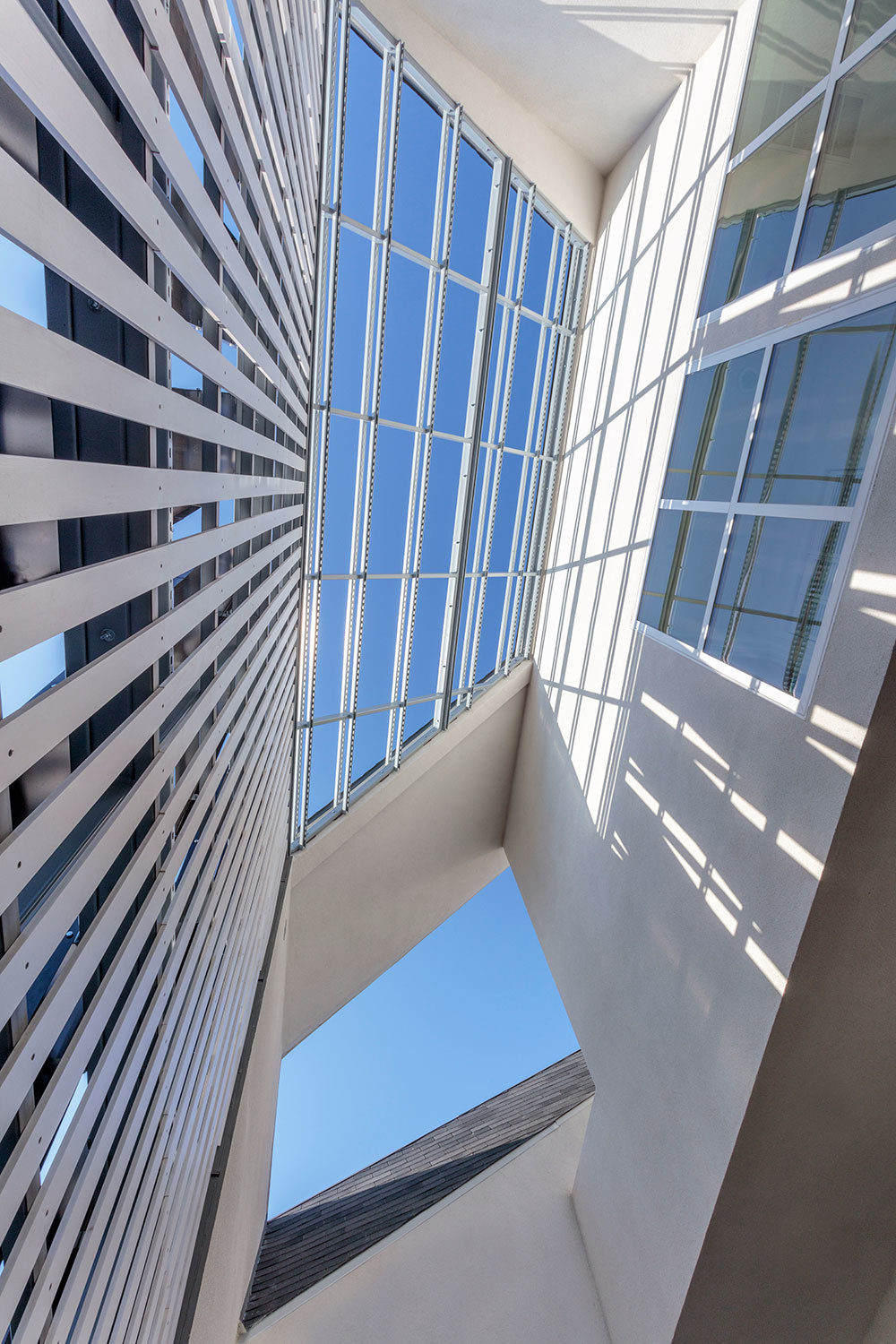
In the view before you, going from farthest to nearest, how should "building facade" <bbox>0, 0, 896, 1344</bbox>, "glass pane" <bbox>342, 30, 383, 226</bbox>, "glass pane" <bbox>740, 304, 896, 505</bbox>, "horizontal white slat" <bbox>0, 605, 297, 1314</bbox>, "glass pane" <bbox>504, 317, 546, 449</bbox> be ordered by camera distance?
"glass pane" <bbox>504, 317, 546, 449</bbox> < "glass pane" <bbox>342, 30, 383, 226</bbox> < "glass pane" <bbox>740, 304, 896, 505</bbox> < "building facade" <bbox>0, 0, 896, 1344</bbox> < "horizontal white slat" <bbox>0, 605, 297, 1314</bbox>

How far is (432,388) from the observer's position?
10938 millimetres

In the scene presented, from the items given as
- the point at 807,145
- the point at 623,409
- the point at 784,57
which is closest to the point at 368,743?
the point at 623,409

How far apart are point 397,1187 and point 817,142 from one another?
47.0 ft

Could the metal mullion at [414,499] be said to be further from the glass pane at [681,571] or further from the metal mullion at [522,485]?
the glass pane at [681,571]

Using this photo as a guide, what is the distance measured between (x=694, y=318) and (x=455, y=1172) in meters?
12.3

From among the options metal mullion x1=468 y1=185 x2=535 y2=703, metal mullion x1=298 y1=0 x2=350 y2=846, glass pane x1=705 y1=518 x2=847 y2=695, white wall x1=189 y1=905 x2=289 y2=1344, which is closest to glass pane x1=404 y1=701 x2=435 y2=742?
metal mullion x1=468 y1=185 x2=535 y2=703

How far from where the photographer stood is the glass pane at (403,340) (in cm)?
994

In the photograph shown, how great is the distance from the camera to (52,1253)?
191 cm

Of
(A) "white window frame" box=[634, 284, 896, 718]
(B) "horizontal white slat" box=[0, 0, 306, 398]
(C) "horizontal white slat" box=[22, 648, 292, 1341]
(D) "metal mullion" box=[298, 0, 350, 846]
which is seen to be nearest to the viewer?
(B) "horizontal white slat" box=[0, 0, 306, 398]

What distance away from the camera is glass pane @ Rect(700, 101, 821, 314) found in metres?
6.26

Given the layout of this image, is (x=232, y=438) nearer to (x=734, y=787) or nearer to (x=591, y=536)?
(x=734, y=787)

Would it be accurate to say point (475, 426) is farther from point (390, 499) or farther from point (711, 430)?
point (711, 430)

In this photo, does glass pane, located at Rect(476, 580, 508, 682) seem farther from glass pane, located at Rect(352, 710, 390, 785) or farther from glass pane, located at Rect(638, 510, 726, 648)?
glass pane, located at Rect(638, 510, 726, 648)

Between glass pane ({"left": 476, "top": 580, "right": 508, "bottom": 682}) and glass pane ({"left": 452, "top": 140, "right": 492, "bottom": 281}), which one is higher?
glass pane ({"left": 452, "top": 140, "right": 492, "bottom": 281})
